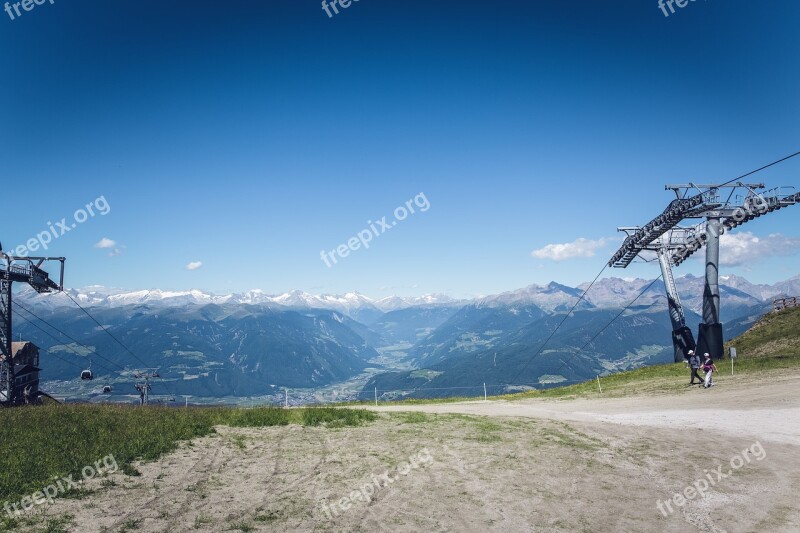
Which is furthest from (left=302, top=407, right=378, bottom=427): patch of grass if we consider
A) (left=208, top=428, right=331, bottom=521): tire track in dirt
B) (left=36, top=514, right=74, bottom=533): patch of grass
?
(left=36, top=514, right=74, bottom=533): patch of grass

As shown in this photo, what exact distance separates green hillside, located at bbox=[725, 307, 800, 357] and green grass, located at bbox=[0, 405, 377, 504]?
4110cm

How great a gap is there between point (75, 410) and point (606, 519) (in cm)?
2710

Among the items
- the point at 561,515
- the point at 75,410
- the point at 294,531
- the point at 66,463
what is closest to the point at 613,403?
the point at 561,515

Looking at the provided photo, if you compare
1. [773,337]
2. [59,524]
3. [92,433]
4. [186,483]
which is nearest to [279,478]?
[186,483]

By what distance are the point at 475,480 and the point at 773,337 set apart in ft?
162

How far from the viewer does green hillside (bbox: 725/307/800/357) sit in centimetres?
4242

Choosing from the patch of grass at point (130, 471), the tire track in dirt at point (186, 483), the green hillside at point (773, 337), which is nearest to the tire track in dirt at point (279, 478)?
the tire track in dirt at point (186, 483)

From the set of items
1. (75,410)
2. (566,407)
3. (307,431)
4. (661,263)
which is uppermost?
(661,263)

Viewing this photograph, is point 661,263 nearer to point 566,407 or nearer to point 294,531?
point 566,407

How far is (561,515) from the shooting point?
11.4 meters

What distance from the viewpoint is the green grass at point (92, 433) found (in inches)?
532

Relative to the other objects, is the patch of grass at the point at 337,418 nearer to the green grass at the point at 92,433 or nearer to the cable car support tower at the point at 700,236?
the green grass at the point at 92,433

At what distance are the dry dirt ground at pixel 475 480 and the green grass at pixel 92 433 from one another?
4.36ft

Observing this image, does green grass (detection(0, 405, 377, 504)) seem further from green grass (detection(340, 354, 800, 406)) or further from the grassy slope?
green grass (detection(340, 354, 800, 406))
